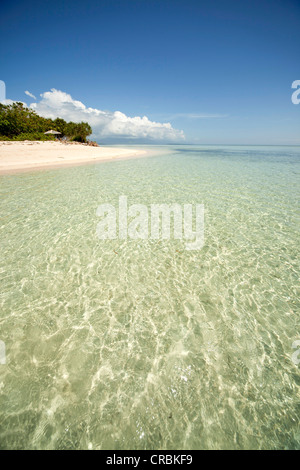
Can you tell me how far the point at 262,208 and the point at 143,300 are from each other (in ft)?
30.1

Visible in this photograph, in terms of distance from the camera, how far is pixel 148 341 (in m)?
3.60

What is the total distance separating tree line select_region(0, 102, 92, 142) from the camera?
1603 inches

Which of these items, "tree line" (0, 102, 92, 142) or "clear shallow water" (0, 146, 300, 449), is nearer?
"clear shallow water" (0, 146, 300, 449)

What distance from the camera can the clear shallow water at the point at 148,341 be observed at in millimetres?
2549

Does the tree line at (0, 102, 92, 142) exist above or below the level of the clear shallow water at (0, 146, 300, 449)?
above

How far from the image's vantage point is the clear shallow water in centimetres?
255

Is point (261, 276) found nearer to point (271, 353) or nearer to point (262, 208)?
point (271, 353)

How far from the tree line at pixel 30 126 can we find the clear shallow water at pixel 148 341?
47367 millimetres

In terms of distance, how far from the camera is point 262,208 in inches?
398

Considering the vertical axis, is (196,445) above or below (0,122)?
below

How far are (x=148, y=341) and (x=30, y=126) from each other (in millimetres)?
60164

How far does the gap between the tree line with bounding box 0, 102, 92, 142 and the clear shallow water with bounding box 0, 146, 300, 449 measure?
47.4m
